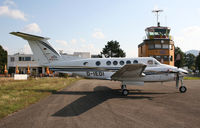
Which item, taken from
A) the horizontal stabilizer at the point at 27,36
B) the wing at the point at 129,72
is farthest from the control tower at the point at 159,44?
the horizontal stabilizer at the point at 27,36

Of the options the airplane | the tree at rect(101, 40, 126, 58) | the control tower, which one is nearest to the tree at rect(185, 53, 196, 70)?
the tree at rect(101, 40, 126, 58)

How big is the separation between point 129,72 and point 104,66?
296cm

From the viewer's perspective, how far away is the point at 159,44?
35250 millimetres

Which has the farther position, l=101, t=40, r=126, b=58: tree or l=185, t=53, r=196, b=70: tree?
l=185, t=53, r=196, b=70: tree

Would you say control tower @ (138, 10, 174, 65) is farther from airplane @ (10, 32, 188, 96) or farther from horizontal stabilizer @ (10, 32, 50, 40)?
horizontal stabilizer @ (10, 32, 50, 40)

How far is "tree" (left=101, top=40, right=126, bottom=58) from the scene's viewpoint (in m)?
63.1

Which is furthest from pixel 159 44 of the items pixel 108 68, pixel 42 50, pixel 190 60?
pixel 190 60

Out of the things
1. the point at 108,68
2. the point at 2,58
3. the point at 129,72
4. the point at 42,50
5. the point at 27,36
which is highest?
the point at 2,58

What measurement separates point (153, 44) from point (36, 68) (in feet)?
159

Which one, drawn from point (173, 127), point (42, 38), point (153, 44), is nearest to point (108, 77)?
point (42, 38)

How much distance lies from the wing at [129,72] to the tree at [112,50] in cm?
4970

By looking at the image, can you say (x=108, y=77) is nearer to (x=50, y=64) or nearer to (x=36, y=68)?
(x=50, y=64)

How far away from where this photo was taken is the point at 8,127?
18.9ft

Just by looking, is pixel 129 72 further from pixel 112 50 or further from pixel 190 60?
pixel 190 60
